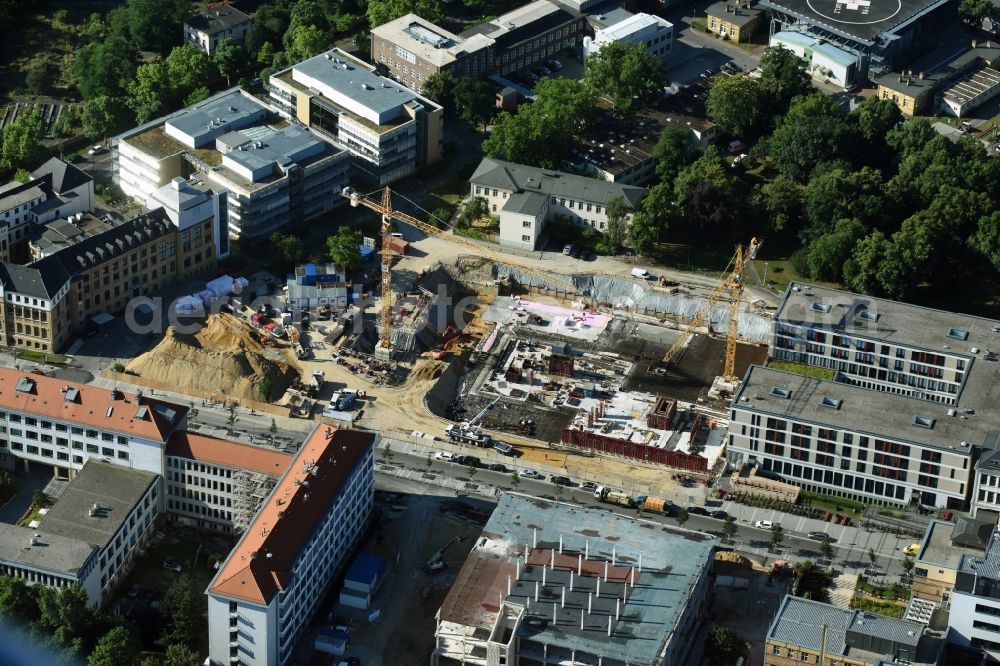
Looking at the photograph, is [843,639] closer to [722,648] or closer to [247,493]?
[722,648]

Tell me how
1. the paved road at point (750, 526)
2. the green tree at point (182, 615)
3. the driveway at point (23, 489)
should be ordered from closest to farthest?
the green tree at point (182, 615) < the paved road at point (750, 526) < the driveway at point (23, 489)

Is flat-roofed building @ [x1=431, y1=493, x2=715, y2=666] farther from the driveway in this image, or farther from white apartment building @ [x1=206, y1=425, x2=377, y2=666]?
the driveway

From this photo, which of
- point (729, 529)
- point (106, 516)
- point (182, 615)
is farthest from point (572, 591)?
point (106, 516)

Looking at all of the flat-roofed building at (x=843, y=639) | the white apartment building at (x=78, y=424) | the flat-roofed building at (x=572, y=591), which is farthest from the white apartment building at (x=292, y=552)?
the flat-roofed building at (x=843, y=639)

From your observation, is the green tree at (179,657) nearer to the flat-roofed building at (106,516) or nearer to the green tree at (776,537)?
the flat-roofed building at (106,516)

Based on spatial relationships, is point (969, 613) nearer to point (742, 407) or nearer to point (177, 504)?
point (742, 407)
